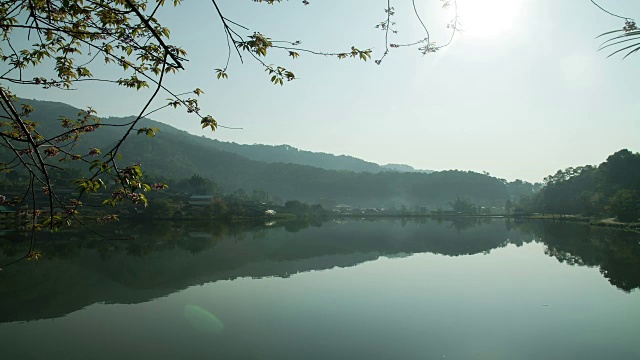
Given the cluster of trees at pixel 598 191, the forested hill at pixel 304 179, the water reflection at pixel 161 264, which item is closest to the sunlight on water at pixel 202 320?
the water reflection at pixel 161 264

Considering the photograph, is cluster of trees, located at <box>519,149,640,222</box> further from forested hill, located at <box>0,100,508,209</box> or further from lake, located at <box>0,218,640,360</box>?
forested hill, located at <box>0,100,508,209</box>

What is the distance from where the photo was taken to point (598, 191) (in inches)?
2431

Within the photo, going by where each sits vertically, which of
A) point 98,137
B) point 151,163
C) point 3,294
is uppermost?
point 98,137

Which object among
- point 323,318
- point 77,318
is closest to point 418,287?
point 323,318

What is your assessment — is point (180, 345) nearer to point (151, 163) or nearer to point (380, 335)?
point (380, 335)

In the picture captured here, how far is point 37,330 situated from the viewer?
368 inches

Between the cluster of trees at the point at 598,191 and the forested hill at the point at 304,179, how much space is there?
184 feet

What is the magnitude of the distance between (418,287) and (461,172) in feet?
539

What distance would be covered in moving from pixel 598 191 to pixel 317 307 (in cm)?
6792

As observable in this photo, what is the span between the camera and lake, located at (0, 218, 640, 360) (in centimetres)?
805

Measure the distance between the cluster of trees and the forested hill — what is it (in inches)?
2210

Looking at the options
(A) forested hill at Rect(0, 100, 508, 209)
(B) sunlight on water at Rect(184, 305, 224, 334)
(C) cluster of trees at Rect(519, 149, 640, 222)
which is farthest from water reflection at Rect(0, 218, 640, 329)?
(A) forested hill at Rect(0, 100, 508, 209)

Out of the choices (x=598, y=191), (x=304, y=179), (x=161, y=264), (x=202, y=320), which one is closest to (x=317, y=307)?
(x=202, y=320)

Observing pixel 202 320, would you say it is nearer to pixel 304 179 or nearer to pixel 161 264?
pixel 161 264
